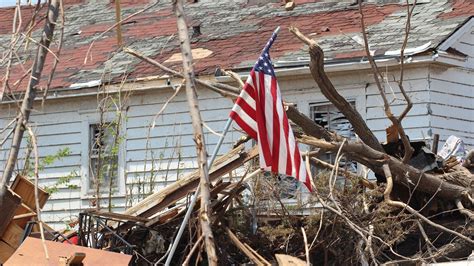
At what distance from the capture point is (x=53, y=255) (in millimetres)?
8227

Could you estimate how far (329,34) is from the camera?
15.5 m

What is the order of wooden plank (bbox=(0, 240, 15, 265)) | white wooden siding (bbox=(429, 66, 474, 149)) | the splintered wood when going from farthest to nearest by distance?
1. white wooden siding (bbox=(429, 66, 474, 149))
2. the splintered wood
3. wooden plank (bbox=(0, 240, 15, 265))

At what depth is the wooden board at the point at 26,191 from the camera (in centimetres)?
930

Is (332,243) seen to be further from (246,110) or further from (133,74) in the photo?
(133,74)

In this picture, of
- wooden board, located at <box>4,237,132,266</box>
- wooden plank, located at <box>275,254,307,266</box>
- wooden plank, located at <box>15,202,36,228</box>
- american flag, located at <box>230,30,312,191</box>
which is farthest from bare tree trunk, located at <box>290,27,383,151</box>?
wooden plank, located at <box>15,202,36,228</box>

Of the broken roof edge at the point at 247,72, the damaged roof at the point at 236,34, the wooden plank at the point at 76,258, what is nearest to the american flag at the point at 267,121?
the wooden plank at the point at 76,258

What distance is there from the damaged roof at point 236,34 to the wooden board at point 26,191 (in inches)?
203

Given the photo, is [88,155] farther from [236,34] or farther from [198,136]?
[198,136]

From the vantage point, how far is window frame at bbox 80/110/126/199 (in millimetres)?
16000

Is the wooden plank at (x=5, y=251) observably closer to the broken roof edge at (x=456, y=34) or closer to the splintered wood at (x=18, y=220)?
the splintered wood at (x=18, y=220)

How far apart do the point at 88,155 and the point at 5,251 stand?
303 inches

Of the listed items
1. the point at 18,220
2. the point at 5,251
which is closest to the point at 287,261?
the point at 5,251

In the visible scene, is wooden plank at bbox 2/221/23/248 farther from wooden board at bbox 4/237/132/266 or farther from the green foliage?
the green foliage

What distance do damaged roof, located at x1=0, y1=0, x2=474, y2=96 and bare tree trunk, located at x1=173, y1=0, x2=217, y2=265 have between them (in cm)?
1006
